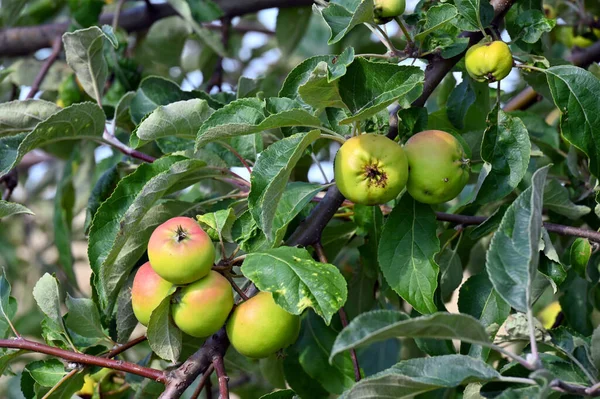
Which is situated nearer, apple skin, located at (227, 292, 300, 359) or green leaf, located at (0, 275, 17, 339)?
apple skin, located at (227, 292, 300, 359)

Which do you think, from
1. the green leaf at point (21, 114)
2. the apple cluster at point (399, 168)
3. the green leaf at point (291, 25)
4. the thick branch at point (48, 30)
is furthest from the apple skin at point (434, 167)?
the thick branch at point (48, 30)

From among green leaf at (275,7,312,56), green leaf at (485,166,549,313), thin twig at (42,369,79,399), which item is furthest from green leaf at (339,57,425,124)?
green leaf at (275,7,312,56)

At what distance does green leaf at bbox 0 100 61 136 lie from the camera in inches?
54.7

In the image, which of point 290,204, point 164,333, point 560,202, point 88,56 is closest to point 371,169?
point 290,204

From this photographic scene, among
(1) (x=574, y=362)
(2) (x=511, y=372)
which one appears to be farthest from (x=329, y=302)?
(1) (x=574, y=362)

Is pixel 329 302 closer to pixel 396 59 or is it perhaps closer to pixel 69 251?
pixel 396 59

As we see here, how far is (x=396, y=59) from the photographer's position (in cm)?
125

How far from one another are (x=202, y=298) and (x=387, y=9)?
0.53m

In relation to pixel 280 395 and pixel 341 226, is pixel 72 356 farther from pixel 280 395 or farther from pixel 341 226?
pixel 341 226

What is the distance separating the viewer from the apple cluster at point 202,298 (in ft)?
3.51

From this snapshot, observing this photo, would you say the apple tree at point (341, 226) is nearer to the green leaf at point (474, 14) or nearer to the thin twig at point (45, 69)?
the green leaf at point (474, 14)

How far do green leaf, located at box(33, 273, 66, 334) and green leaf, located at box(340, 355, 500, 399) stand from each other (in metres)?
0.58

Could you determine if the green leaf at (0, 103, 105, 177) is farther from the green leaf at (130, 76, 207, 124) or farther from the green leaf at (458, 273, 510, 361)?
the green leaf at (458, 273, 510, 361)

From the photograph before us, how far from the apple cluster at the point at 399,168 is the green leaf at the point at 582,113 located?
216mm
